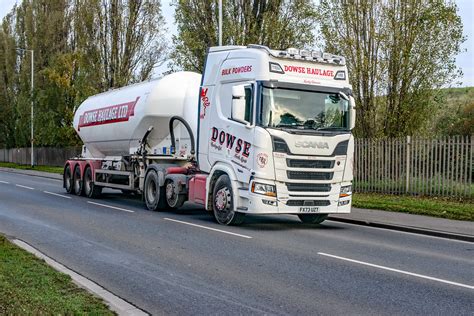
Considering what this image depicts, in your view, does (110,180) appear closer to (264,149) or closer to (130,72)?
(264,149)

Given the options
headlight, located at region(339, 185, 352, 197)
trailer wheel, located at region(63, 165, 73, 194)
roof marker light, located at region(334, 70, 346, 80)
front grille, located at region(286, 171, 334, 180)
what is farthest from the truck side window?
trailer wheel, located at region(63, 165, 73, 194)

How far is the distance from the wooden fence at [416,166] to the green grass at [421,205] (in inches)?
21.6

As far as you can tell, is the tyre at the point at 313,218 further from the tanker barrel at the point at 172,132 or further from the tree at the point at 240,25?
the tree at the point at 240,25

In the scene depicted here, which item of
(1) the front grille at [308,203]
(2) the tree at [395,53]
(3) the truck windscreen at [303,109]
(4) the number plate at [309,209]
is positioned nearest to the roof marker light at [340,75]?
(3) the truck windscreen at [303,109]

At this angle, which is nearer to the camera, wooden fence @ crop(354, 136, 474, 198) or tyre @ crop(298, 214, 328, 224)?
tyre @ crop(298, 214, 328, 224)

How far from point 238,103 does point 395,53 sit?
12778mm

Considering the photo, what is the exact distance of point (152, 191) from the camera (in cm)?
1744

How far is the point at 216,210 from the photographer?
14.1 m

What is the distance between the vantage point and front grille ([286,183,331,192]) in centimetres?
1303

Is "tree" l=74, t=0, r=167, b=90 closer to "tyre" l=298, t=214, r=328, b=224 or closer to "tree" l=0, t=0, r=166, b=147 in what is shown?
"tree" l=0, t=0, r=166, b=147

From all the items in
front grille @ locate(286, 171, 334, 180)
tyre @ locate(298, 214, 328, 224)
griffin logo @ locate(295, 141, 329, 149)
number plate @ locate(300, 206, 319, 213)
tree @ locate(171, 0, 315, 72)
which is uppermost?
tree @ locate(171, 0, 315, 72)

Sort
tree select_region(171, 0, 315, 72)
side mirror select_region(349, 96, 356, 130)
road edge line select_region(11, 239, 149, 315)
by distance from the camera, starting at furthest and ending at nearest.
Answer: tree select_region(171, 0, 315, 72), side mirror select_region(349, 96, 356, 130), road edge line select_region(11, 239, 149, 315)

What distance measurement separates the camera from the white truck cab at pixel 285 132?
42.1ft

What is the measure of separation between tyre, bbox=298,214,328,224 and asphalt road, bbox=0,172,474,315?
0.26m
